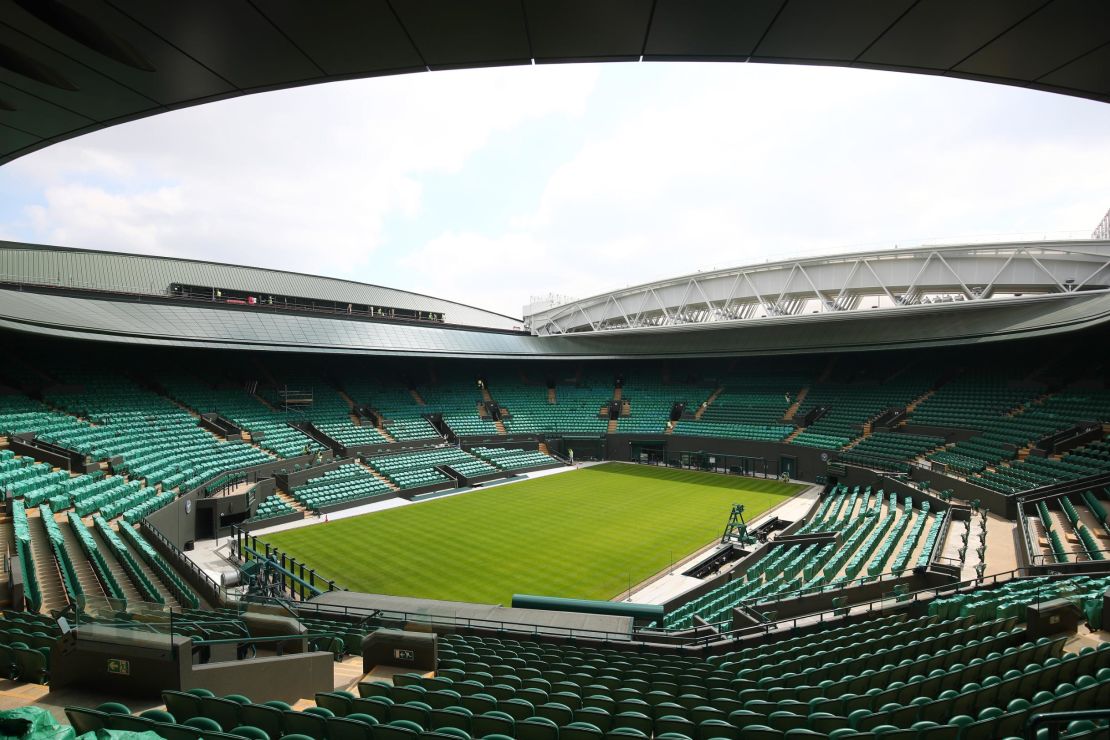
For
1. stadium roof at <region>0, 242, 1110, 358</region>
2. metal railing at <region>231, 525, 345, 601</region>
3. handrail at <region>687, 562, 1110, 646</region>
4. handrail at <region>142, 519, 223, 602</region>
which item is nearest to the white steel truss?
stadium roof at <region>0, 242, 1110, 358</region>

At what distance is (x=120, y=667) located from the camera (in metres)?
6.05

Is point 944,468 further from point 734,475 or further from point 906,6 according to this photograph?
point 906,6

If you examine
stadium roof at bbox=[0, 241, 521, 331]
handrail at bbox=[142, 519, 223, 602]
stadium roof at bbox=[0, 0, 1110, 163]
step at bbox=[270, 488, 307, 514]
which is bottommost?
handrail at bbox=[142, 519, 223, 602]

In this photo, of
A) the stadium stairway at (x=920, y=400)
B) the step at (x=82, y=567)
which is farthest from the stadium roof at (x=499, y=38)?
the stadium stairway at (x=920, y=400)

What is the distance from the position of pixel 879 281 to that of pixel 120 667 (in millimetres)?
34752

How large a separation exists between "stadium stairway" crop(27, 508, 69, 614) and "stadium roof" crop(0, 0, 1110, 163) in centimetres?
1118

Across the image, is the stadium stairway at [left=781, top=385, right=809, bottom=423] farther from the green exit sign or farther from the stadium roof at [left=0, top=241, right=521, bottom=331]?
the green exit sign

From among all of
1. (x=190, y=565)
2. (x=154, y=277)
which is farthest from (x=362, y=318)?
(x=190, y=565)

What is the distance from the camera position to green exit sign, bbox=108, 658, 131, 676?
6.04 metres

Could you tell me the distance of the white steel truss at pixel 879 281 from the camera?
2698cm

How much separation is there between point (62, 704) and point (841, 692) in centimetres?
967

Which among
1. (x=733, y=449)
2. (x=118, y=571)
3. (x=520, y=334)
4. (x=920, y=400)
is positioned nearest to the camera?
(x=118, y=571)

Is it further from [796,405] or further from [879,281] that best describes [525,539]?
[796,405]

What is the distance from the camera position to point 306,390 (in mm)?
40906
